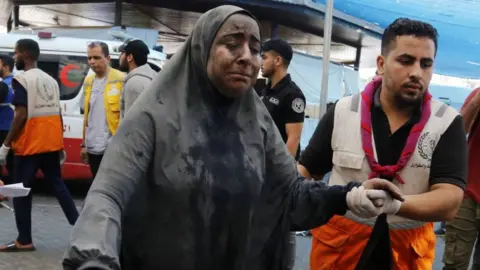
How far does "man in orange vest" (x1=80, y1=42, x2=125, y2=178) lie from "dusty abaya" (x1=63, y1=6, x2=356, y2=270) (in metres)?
4.31

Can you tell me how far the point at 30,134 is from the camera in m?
6.35

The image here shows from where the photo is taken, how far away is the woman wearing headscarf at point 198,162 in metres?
2.02

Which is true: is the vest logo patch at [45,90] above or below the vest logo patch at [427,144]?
below

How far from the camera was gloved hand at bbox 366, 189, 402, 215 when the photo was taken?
7.36 ft

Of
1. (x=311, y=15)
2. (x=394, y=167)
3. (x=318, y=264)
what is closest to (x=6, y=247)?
(x=318, y=264)

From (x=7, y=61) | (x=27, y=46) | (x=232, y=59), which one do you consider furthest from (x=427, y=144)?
(x=7, y=61)

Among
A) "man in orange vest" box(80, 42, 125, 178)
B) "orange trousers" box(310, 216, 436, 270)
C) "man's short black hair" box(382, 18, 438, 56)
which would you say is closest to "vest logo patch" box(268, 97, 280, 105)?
"man in orange vest" box(80, 42, 125, 178)

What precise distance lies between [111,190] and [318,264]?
1.43 m

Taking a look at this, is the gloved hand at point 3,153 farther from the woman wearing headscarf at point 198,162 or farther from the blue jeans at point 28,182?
the woman wearing headscarf at point 198,162

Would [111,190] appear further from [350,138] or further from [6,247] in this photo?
[6,247]

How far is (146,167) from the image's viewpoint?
2.01 m

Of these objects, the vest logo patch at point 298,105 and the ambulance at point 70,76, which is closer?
the vest logo patch at point 298,105

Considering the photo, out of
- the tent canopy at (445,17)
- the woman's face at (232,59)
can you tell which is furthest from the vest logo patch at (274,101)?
the tent canopy at (445,17)

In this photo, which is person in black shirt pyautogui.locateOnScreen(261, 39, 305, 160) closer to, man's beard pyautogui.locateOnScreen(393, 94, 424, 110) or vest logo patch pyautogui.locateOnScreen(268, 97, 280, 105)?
vest logo patch pyautogui.locateOnScreen(268, 97, 280, 105)
